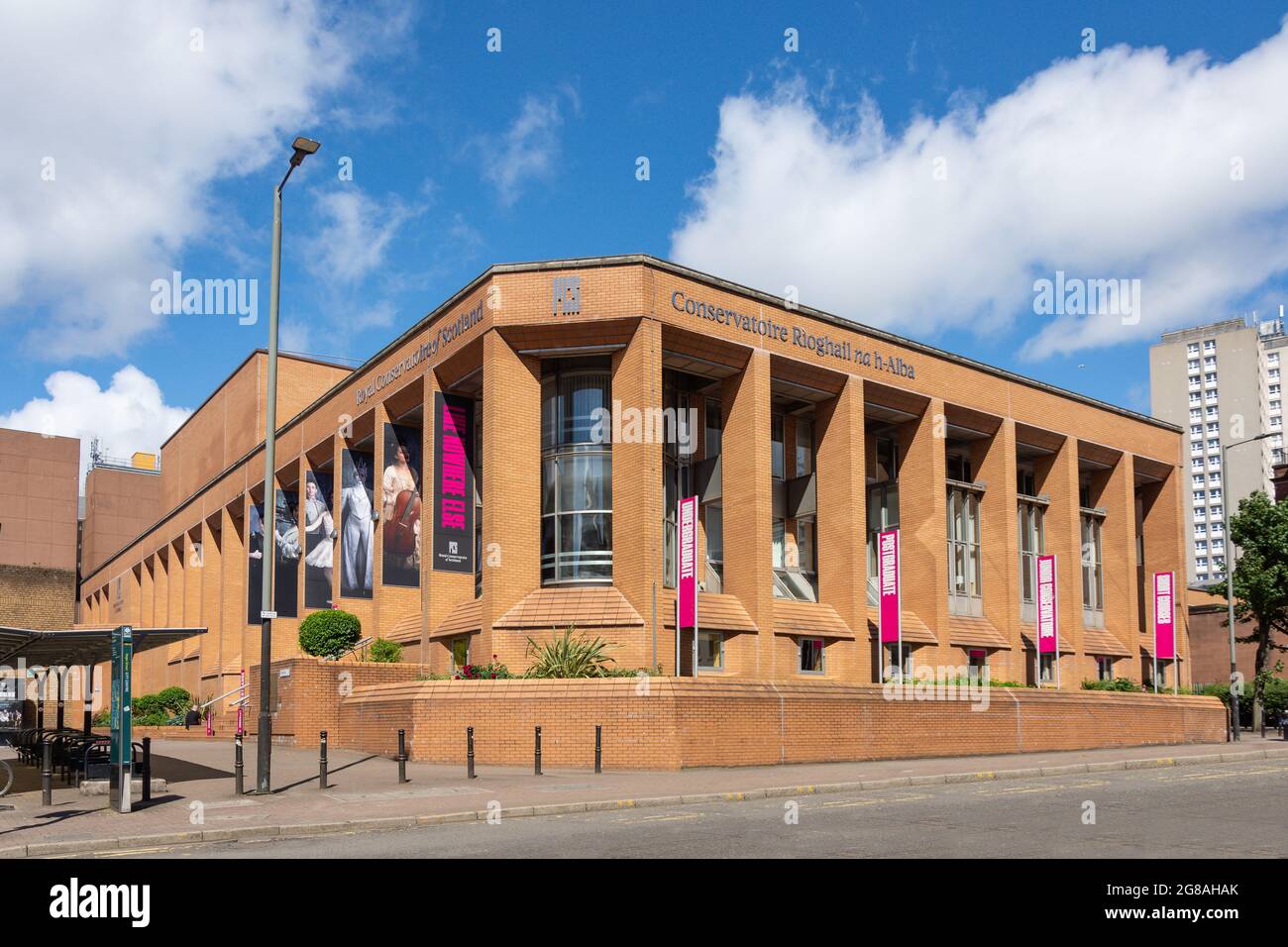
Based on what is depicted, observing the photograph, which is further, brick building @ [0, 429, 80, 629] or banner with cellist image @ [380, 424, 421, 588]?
brick building @ [0, 429, 80, 629]

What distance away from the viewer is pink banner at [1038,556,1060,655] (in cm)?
3744

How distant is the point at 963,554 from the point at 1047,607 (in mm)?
3181

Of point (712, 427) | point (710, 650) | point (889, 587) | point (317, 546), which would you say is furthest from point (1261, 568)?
point (317, 546)

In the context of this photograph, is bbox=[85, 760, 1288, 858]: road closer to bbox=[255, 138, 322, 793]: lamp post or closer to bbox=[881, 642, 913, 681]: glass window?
bbox=[255, 138, 322, 793]: lamp post

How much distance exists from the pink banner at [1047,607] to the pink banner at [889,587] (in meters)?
8.01

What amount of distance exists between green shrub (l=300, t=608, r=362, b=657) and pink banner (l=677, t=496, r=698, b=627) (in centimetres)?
1064

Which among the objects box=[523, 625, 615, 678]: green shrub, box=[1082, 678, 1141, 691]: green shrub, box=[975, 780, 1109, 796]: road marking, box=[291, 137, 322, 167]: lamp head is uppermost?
box=[291, 137, 322, 167]: lamp head

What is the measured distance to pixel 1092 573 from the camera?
44.1m

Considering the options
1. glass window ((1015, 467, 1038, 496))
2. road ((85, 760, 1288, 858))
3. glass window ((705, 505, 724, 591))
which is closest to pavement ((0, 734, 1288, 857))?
road ((85, 760, 1288, 858))

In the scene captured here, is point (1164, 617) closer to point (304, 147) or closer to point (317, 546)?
point (317, 546)

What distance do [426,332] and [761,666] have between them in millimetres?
13413
